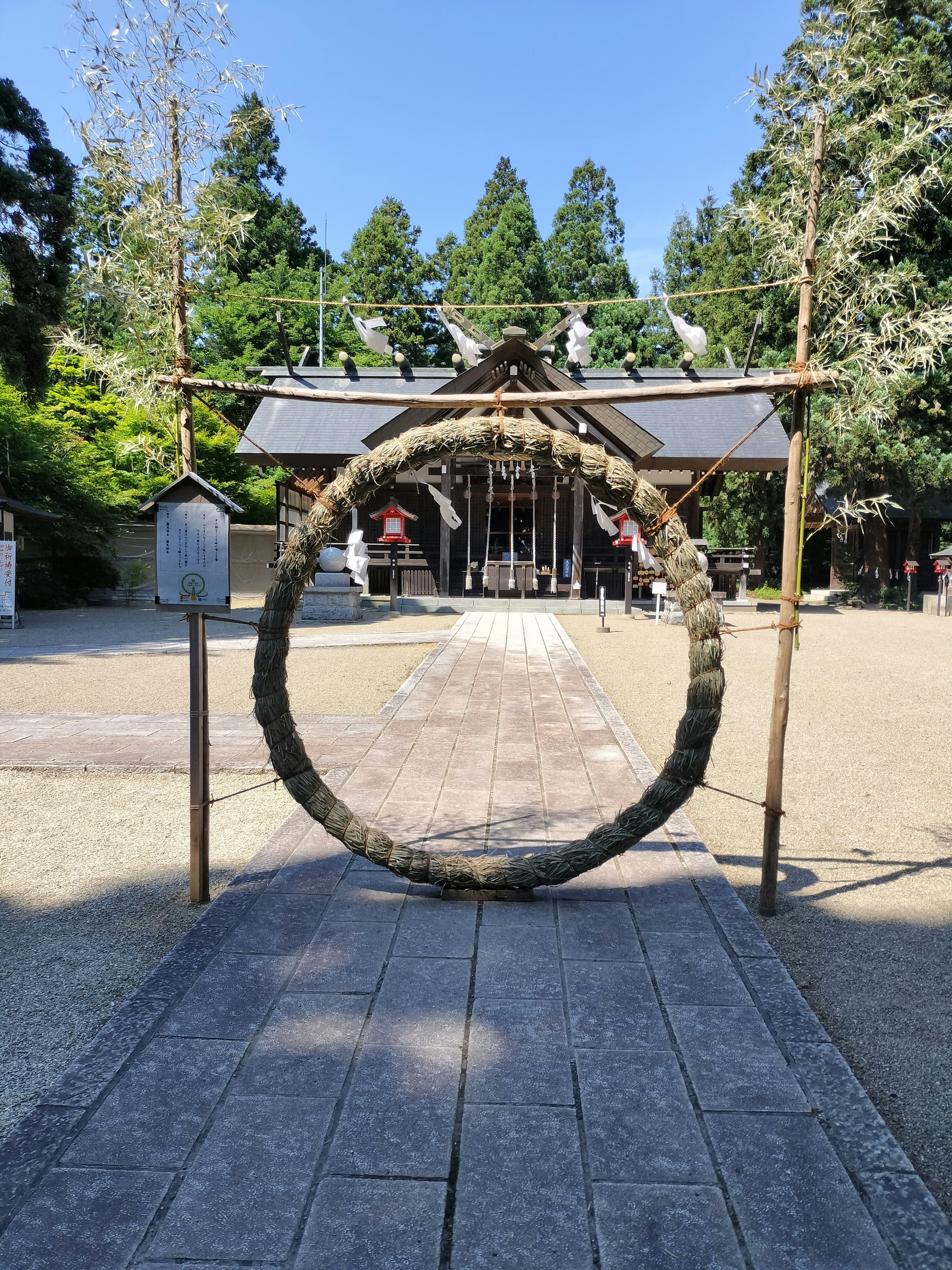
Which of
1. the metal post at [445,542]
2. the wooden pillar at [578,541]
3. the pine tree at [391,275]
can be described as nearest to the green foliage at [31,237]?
the metal post at [445,542]

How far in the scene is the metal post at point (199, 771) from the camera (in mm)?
3793

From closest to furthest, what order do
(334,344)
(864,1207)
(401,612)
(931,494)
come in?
(864,1207), (401,612), (931,494), (334,344)

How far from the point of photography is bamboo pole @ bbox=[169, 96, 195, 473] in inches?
151

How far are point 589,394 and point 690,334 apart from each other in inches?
26.8

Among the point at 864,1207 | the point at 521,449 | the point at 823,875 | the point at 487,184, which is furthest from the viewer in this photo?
the point at 487,184

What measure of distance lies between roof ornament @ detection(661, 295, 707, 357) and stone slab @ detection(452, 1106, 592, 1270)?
9.03 ft

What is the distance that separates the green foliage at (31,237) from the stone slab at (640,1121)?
1618 cm

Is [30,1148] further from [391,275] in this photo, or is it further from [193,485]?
[391,275]

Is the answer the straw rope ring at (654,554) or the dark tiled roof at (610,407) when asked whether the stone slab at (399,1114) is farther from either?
the dark tiled roof at (610,407)

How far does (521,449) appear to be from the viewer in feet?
11.5

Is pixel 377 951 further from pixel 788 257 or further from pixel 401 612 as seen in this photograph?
pixel 401 612

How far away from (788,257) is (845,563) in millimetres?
26217

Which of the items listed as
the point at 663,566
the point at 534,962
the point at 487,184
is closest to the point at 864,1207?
the point at 534,962

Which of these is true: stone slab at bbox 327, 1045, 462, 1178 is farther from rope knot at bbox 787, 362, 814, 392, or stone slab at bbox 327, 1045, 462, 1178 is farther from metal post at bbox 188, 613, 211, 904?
rope knot at bbox 787, 362, 814, 392
